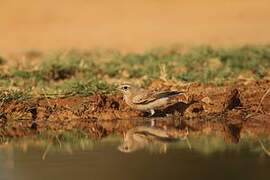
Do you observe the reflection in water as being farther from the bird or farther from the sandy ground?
the sandy ground

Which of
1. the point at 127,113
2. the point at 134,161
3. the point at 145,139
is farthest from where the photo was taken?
the point at 127,113

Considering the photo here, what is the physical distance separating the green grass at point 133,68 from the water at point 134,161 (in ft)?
8.68

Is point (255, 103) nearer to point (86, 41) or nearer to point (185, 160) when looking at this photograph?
point (185, 160)

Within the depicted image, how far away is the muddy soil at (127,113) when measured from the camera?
1238 centimetres

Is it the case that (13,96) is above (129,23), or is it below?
below

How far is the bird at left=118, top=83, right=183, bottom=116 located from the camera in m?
12.4

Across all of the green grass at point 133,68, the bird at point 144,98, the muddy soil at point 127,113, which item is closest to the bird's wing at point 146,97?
the bird at point 144,98

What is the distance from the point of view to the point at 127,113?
1302 centimetres

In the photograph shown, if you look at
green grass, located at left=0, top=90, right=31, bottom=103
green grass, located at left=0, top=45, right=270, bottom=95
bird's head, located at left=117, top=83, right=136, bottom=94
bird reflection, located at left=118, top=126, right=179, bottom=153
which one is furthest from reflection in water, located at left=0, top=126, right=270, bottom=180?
green grass, located at left=0, top=45, right=270, bottom=95

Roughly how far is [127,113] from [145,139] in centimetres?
176

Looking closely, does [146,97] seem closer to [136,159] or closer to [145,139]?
[145,139]

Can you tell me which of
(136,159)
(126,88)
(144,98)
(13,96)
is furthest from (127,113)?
(136,159)

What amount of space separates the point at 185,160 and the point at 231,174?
2.85 feet

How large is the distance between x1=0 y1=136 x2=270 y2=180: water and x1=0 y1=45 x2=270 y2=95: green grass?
2647 millimetres
